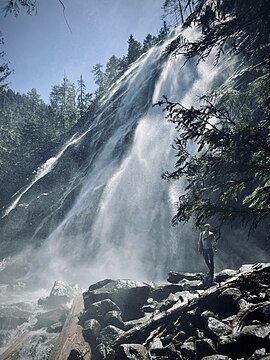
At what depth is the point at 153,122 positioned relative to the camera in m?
28.0

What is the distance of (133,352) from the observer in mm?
6195

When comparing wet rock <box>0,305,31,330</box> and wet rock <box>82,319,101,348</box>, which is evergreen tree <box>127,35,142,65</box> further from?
wet rock <box>82,319,101,348</box>

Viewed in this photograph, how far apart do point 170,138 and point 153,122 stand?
4.07 meters

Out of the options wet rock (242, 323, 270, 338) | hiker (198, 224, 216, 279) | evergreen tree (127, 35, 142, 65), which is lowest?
wet rock (242, 323, 270, 338)

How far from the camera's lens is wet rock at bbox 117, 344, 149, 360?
605 centimetres

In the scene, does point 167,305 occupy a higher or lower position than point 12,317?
higher

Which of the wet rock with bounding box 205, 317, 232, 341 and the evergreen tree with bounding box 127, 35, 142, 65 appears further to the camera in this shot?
the evergreen tree with bounding box 127, 35, 142, 65

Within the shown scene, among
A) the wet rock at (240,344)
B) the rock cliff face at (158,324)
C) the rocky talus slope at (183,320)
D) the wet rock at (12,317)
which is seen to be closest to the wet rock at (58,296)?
the wet rock at (12,317)

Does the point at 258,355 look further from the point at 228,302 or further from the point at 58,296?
the point at 58,296

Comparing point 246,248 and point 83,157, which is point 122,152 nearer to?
point 83,157

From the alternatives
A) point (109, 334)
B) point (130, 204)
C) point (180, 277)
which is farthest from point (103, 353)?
point (130, 204)

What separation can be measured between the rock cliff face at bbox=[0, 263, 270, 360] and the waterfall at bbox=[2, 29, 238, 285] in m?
6.35

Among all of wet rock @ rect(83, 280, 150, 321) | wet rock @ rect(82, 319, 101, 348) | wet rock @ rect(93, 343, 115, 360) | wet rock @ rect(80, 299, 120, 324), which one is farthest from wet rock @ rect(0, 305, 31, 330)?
wet rock @ rect(93, 343, 115, 360)

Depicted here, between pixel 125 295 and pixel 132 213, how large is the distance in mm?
11281
